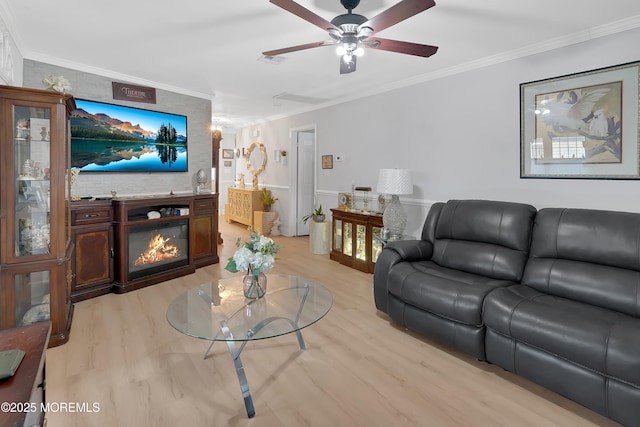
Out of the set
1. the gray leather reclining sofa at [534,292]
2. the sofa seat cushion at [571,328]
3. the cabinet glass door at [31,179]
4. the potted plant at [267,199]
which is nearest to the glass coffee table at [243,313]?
the gray leather reclining sofa at [534,292]

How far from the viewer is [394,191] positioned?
3.91 m

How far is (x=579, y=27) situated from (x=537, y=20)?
0.44m

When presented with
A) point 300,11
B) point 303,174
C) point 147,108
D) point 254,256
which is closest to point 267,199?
point 303,174

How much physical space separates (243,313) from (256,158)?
623cm

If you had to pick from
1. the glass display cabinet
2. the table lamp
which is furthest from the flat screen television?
the table lamp

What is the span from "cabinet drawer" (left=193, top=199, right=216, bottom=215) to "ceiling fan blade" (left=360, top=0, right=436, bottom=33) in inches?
124

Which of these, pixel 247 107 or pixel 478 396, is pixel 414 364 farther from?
pixel 247 107

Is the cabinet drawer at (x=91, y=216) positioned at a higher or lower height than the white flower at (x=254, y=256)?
higher

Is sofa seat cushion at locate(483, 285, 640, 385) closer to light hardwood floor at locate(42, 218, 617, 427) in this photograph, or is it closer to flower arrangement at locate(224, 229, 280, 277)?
light hardwood floor at locate(42, 218, 617, 427)

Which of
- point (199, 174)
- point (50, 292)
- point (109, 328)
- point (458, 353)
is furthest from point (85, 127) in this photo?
point (458, 353)

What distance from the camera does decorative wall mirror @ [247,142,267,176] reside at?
7576 mm

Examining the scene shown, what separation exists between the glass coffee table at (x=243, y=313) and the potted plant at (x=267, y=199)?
14.7ft

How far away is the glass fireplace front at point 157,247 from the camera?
12.8ft

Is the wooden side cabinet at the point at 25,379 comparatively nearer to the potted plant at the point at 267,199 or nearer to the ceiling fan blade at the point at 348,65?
the ceiling fan blade at the point at 348,65
